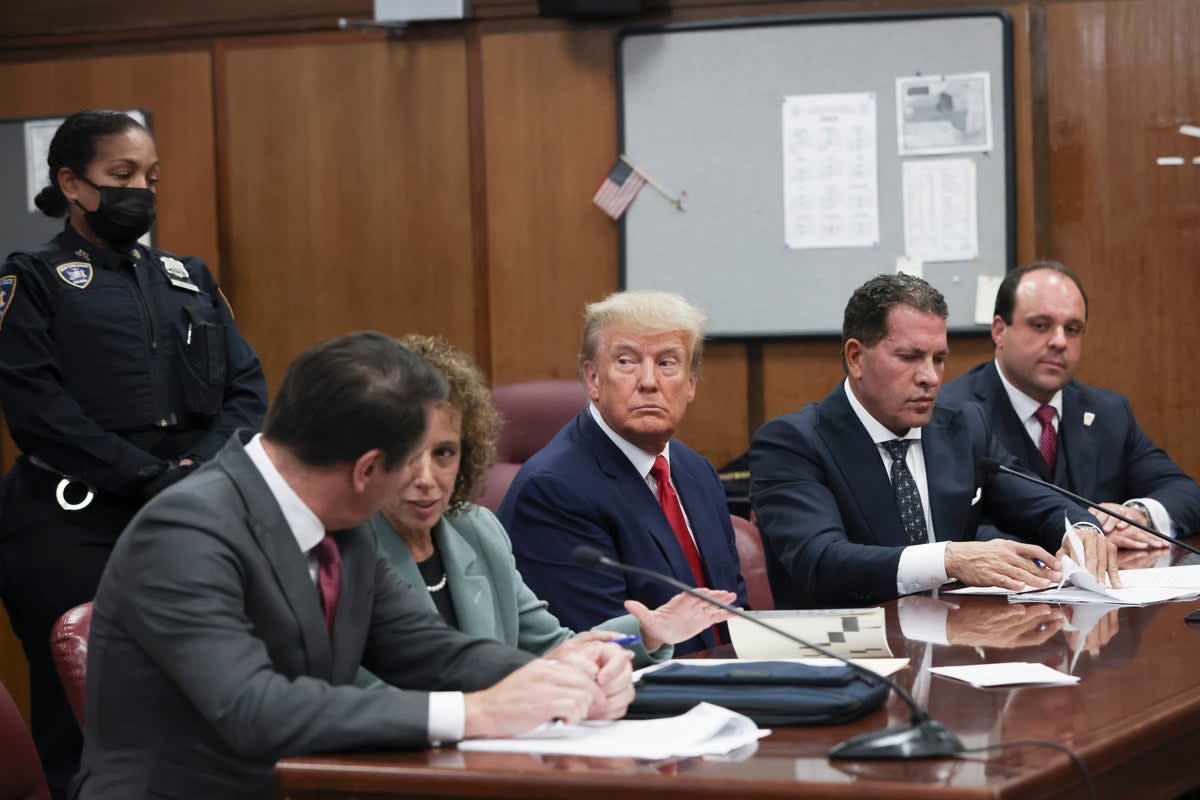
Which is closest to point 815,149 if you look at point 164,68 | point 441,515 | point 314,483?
point 164,68

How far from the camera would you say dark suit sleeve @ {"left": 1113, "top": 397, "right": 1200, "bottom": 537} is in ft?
12.5

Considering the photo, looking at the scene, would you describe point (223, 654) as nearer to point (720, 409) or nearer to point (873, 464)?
point (873, 464)

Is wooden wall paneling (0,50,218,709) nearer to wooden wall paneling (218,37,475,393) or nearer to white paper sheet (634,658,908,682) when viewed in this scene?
wooden wall paneling (218,37,475,393)

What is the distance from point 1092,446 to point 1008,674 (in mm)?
2067

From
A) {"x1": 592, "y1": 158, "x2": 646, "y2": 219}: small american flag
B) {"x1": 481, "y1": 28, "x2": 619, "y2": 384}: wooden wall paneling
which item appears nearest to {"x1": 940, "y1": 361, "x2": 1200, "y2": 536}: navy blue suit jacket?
{"x1": 592, "y1": 158, "x2": 646, "y2": 219}: small american flag

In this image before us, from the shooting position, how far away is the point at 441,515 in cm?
240

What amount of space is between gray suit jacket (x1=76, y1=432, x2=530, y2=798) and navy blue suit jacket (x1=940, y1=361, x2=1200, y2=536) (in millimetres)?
2491

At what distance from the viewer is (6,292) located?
10.9 ft

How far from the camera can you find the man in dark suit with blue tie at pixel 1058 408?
399cm

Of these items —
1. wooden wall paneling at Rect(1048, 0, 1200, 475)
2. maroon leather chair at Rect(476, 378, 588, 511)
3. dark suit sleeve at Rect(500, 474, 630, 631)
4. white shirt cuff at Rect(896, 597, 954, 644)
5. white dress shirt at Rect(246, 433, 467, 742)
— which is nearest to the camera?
white dress shirt at Rect(246, 433, 467, 742)

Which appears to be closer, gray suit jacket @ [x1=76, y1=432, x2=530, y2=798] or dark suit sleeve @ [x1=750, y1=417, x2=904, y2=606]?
gray suit jacket @ [x1=76, y1=432, x2=530, y2=798]

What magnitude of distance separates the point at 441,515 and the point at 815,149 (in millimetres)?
2732

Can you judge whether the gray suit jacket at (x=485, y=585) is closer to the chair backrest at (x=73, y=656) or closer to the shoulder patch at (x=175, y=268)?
the chair backrest at (x=73, y=656)

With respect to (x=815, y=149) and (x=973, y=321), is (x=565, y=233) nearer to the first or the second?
(x=815, y=149)
